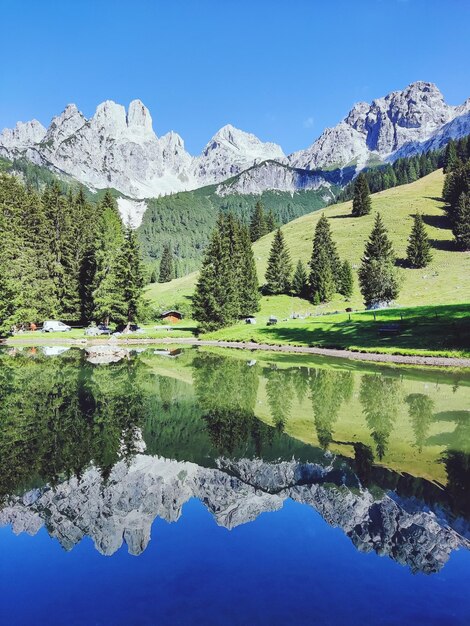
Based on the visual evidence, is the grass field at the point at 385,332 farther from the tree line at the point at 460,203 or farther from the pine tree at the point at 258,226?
the pine tree at the point at 258,226

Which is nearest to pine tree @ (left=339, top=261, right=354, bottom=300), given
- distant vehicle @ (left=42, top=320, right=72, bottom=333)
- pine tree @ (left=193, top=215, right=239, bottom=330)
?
pine tree @ (left=193, top=215, right=239, bottom=330)

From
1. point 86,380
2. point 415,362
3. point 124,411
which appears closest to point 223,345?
point 415,362

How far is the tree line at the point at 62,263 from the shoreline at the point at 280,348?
288 inches

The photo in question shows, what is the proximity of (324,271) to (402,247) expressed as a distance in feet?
98.7

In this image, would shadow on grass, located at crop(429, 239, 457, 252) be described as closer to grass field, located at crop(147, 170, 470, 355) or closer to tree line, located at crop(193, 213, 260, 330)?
grass field, located at crop(147, 170, 470, 355)

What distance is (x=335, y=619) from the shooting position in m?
7.07

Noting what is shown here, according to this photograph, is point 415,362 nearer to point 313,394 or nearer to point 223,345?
point 313,394

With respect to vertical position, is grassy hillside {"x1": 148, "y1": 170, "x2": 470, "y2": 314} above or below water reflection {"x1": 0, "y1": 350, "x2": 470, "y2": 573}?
above

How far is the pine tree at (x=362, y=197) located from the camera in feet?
479

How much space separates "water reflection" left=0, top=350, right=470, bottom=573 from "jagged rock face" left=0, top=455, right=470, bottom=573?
35mm

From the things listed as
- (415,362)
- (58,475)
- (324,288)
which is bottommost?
(415,362)

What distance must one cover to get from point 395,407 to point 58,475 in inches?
627

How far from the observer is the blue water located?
723 cm

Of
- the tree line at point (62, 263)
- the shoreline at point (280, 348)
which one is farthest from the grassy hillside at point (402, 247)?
the shoreline at point (280, 348)
